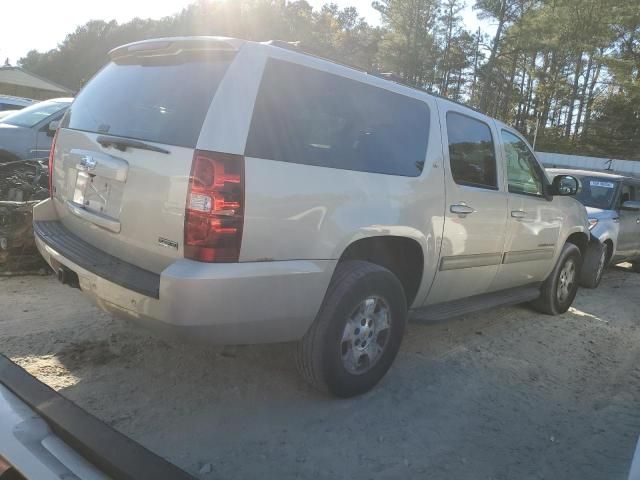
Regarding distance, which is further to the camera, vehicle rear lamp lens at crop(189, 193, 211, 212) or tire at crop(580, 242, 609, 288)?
tire at crop(580, 242, 609, 288)

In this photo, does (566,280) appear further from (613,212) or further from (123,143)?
(123,143)

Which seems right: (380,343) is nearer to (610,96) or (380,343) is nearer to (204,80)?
(204,80)

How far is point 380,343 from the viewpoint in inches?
138

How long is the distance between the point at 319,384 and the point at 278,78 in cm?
174

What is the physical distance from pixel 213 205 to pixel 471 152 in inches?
94.6

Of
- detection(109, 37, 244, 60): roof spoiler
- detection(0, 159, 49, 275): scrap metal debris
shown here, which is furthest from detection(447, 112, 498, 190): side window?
detection(0, 159, 49, 275): scrap metal debris

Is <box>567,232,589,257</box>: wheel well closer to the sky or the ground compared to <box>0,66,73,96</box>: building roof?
closer to the ground

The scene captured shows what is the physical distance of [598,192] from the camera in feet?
27.7

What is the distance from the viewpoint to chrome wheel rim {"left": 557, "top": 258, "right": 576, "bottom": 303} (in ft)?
19.2

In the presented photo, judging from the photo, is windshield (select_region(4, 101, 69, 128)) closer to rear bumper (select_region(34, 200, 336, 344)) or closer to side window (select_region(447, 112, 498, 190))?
rear bumper (select_region(34, 200, 336, 344))

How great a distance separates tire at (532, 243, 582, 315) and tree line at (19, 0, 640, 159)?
1474 inches

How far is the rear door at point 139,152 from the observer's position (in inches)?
104

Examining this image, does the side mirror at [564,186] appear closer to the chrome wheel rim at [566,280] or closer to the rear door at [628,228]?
the chrome wheel rim at [566,280]

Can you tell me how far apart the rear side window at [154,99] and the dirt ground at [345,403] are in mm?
1500
